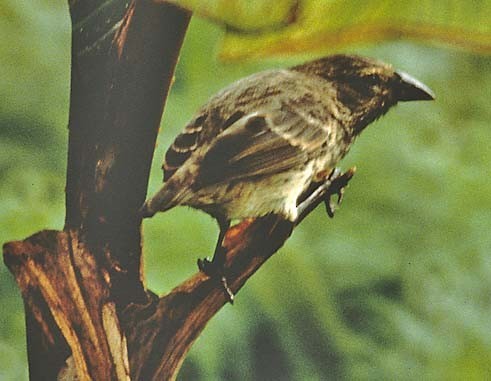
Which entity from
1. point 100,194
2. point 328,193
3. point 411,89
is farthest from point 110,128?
point 411,89

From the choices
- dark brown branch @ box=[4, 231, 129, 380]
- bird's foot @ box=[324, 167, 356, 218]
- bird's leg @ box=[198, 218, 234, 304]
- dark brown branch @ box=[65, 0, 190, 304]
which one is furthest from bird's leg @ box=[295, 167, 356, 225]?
dark brown branch @ box=[4, 231, 129, 380]

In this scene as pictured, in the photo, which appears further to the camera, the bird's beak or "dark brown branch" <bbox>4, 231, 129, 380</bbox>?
the bird's beak

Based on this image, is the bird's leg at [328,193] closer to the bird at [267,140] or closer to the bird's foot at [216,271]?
the bird at [267,140]

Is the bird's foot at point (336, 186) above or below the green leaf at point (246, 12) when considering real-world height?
below

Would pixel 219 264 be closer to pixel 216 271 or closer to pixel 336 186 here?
pixel 216 271

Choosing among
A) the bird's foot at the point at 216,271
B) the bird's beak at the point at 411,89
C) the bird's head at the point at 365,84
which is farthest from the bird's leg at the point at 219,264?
the bird's beak at the point at 411,89

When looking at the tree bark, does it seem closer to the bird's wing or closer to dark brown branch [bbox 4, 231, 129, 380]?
dark brown branch [bbox 4, 231, 129, 380]

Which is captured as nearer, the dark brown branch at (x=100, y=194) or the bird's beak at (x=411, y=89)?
the dark brown branch at (x=100, y=194)
